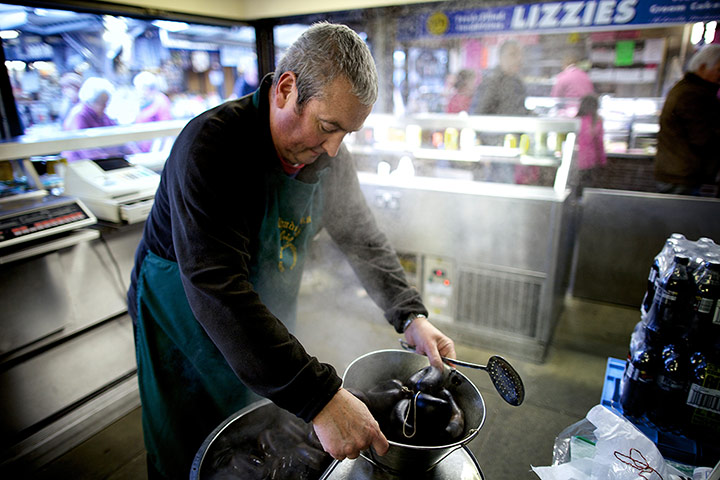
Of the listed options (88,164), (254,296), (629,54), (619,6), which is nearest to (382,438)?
(254,296)

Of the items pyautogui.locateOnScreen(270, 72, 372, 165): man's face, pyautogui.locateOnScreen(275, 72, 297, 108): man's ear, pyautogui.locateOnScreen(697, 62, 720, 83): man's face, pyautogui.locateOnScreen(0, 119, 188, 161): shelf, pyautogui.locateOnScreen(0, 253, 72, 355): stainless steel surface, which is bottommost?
pyautogui.locateOnScreen(0, 253, 72, 355): stainless steel surface

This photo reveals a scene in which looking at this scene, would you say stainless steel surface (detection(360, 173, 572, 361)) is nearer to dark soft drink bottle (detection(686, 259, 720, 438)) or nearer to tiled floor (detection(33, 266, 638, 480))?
tiled floor (detection(33, 266, 638, 480))

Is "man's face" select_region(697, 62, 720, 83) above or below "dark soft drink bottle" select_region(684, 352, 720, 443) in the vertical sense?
above

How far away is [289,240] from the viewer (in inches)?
52.3

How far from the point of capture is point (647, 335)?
112 cm

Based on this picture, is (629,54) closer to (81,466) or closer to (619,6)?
(619,6)

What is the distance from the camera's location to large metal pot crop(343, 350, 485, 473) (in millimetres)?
794

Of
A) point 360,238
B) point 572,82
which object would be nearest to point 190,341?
point 360,238

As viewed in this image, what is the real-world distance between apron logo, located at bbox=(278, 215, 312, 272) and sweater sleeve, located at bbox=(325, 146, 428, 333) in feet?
0.40

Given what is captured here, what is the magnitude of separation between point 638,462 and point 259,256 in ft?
3.26

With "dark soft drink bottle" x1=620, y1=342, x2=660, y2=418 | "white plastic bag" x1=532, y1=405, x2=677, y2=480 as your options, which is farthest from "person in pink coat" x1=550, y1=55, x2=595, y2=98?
"white plastic bag" x1=532, y1=405, x2=677, y2=480

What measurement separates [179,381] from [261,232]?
56cm

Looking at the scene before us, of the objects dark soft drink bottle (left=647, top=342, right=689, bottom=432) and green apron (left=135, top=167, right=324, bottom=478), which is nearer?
dark soft drink bottle (left=647, top=342, right=689, bottom=432)

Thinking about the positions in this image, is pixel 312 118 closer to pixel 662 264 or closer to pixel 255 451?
pixel 255 451
